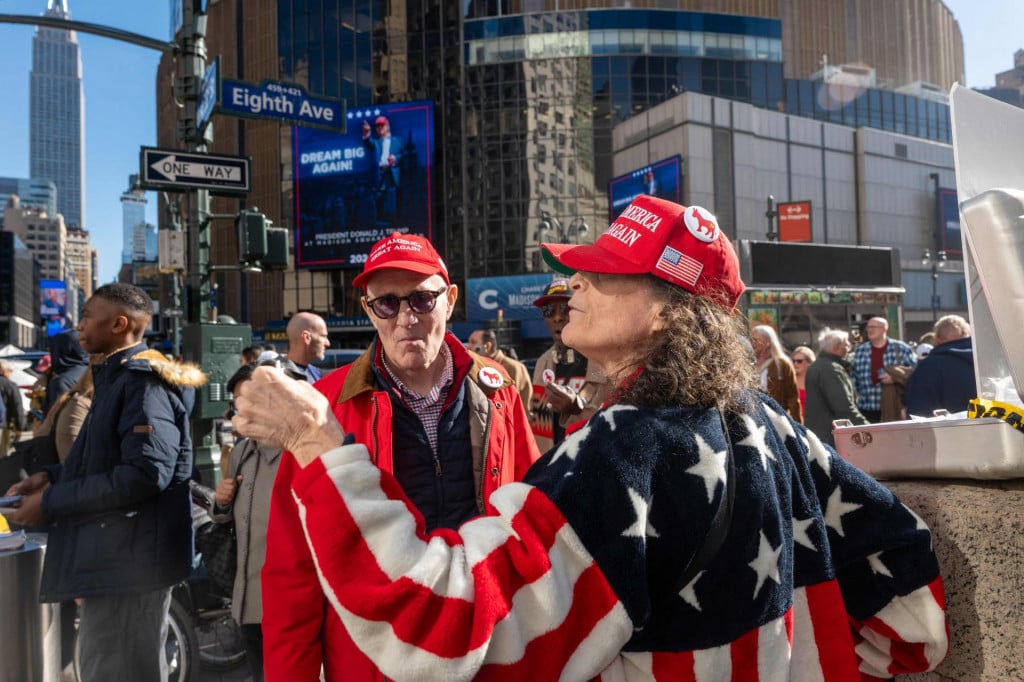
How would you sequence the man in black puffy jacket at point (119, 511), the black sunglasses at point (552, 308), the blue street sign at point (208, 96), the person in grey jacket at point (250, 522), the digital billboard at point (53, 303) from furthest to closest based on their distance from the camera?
the digital billboard at point (53, 303), the blue street sign at point (208, 96), the black sunglasses at point (552, 308), the person in grey jacket at point (250, 522), the man in black puffy jacket at point (119, 511)

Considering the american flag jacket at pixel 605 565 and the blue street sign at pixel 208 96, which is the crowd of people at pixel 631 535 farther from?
the blue street sign at pixel 208 96

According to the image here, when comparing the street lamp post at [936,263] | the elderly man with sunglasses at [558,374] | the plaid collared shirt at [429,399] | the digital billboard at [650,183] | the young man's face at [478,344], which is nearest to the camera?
the plaid collared shirt at [429,399]

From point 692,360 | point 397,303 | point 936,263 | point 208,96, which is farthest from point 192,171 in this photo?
point 936,263

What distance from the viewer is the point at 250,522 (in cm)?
386

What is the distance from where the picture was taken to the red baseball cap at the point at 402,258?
2.74 m

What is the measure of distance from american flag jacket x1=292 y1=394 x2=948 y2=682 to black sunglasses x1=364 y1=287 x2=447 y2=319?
5.21 feet

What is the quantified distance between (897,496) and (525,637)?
100 centimetres

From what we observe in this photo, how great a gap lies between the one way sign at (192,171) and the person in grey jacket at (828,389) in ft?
20.3

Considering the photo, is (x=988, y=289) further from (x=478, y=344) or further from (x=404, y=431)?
(x=478, y=344)

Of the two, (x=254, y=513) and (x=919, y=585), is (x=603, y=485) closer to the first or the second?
(x=919, y=585)

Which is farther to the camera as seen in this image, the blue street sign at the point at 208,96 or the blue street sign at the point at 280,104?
the blue street sign at the point at 280,104

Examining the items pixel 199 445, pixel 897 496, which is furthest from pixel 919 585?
pixel 199 445

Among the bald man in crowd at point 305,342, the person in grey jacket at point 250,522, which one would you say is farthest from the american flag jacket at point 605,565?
the bald man in crowd at point 305,342

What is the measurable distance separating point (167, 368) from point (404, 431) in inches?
62.8
